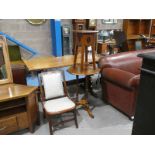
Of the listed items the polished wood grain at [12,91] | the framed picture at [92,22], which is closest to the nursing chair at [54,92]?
the polished wood grain at [12,91]

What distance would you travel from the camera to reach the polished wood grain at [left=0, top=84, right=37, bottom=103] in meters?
1.81

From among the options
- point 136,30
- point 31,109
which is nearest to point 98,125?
point 31,109

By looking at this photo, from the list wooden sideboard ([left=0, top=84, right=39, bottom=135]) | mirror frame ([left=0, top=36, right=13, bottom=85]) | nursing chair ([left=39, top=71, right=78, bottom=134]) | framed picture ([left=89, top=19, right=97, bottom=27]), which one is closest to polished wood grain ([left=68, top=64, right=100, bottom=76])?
nursing chair ([left=39, top=71, right=78, bottom=134])

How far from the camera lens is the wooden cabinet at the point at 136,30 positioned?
5980 millimetres

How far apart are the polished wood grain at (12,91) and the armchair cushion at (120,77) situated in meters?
1.20

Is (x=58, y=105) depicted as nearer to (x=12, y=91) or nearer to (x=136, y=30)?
(x=12, y=91)

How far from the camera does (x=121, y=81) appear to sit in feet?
7.44

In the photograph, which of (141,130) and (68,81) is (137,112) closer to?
(141,130)

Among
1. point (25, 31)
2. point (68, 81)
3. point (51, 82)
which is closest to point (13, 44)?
point (25, 31)

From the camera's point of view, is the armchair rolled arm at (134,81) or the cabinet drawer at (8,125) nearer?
the cabinet drawer at (8,125)

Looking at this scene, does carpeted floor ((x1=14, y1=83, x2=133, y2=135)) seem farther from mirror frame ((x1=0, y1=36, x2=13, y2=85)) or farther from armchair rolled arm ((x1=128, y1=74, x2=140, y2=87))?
mirror frame ((x1=0, y1=36, x2=13, y2=85))

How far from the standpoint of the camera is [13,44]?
3932 mm

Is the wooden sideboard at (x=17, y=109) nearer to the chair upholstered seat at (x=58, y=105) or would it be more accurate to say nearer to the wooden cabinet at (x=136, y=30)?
the chair upholstered seat at (x=58, y=105)

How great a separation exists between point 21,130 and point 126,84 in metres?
1.53
